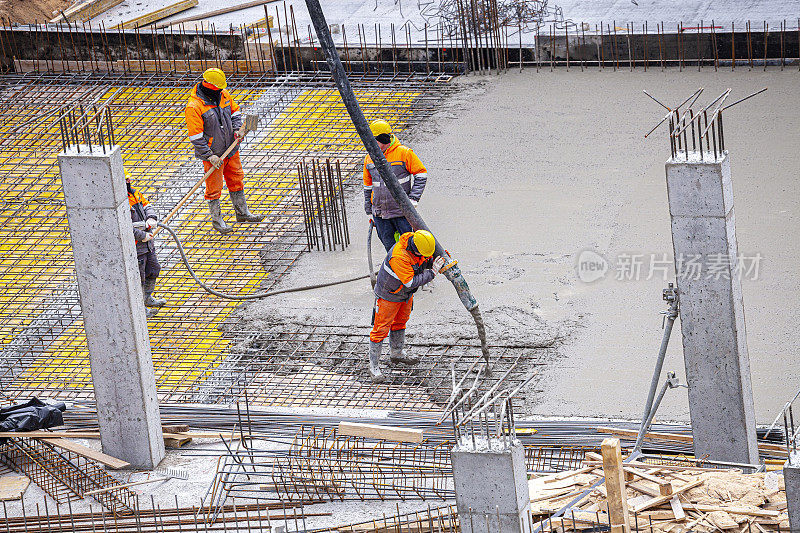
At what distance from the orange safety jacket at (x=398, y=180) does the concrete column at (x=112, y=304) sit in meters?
2.93

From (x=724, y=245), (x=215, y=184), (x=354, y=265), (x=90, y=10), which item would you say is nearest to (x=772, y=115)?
(x=354, y=265)

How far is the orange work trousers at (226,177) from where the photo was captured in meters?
14.0

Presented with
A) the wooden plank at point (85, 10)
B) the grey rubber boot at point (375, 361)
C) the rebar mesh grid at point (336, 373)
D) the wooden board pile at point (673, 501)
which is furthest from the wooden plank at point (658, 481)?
the wooden plank at point (85, 10)

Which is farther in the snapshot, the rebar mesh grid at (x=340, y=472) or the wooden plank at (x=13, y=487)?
the wooden plank at (x=13, y=487)

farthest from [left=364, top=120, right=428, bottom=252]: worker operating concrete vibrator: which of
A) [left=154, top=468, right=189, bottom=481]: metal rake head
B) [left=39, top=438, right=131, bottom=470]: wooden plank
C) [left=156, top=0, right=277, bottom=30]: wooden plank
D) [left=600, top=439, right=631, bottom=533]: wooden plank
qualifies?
[left=156, top=0, right=277, bottom=30]: wooden plank

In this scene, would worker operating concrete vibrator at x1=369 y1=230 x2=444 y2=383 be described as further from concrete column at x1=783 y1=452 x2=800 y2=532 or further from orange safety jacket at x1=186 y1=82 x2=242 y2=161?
concrete column at x1=783 y1=452 x2=800 y2=532

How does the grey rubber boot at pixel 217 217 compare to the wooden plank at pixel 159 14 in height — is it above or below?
below

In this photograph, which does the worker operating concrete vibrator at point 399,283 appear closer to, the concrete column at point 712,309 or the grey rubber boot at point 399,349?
the grey rubber boot at point 399,349

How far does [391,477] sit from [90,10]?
12.9 m

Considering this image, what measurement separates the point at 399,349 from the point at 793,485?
14.9 ft

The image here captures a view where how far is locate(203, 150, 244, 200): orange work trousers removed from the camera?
14.0m

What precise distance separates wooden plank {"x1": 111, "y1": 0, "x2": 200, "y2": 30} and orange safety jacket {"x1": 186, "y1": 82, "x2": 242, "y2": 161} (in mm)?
6001

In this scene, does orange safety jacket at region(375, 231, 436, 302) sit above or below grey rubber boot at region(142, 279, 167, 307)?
above

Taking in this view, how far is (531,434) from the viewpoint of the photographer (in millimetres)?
10016
